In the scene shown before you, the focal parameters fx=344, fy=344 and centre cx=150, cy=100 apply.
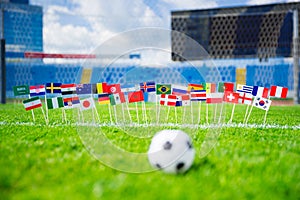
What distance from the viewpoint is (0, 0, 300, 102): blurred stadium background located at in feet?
76.9

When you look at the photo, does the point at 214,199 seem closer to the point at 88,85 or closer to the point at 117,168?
the point at 117,168

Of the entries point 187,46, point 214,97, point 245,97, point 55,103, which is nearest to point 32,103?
point 55,103

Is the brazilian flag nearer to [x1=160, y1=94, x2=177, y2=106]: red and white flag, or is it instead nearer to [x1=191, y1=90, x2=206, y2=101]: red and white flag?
[x1=160, y1=94, x2=177, y2=106]: red and white flag

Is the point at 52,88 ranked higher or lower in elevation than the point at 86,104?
higher

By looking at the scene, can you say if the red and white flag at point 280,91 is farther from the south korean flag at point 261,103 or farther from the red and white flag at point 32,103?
the red and white flag at point 32,103

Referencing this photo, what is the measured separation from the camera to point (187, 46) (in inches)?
826

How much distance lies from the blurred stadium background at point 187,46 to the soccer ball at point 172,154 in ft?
42.9

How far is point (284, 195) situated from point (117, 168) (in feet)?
5.94

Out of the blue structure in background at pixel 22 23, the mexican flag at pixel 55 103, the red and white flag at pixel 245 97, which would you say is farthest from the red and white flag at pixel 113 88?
the blue structure in background at pixel 22 23

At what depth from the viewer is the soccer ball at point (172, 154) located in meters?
3.78

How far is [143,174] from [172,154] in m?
0.39

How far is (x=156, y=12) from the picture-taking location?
16859mm

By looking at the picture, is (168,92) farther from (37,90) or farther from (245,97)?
(37,90)

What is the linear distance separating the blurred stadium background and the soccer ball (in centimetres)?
1308
